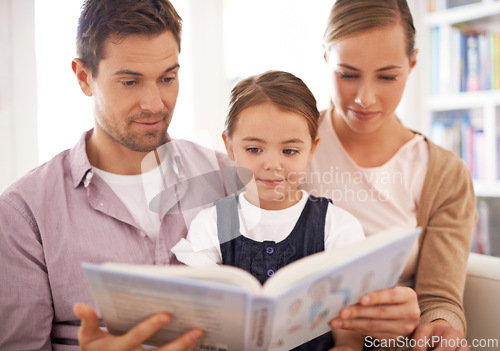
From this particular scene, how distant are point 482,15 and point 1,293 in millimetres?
2605

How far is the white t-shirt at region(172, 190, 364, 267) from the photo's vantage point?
3.90 feet

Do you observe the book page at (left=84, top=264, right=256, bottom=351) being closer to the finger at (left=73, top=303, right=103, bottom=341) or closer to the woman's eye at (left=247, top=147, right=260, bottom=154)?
the finger at (left=73, top=303, right=103, bottom=341)

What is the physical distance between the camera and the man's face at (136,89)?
123cm

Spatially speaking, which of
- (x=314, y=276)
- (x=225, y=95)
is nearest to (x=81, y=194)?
(x=314, y=276)

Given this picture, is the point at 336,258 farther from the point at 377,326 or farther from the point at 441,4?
the point at 441,4

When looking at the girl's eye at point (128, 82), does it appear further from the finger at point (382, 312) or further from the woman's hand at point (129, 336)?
the finger at point (382, 312)

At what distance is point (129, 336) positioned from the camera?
2.70ft

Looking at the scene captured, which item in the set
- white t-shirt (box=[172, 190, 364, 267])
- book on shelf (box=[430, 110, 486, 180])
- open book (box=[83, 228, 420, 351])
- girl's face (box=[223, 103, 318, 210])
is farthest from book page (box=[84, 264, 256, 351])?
book on shelf (box=[430, 110, 486, 180])

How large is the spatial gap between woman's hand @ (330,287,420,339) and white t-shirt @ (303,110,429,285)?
0.45 meters

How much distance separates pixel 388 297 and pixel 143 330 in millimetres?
491

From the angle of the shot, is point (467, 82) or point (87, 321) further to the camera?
point (467, 82)

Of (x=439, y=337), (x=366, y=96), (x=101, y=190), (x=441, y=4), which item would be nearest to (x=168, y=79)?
(x=101, y=190)

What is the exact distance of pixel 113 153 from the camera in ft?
4.44

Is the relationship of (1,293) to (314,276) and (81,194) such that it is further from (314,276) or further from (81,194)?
(314,276)
